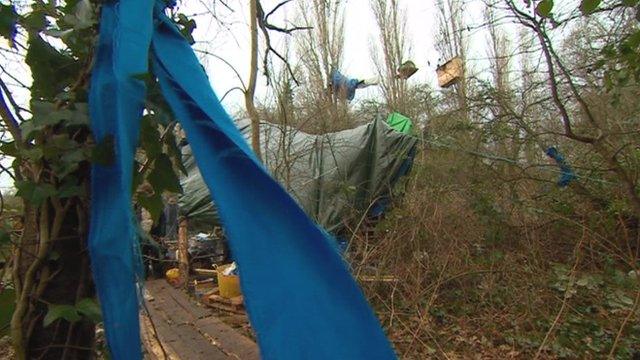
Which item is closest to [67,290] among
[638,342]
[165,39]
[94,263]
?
[94,263]

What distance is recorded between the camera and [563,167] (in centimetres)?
561

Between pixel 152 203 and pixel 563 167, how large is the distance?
5466 mm

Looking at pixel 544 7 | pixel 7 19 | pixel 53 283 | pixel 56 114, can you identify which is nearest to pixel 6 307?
pixel 53 283

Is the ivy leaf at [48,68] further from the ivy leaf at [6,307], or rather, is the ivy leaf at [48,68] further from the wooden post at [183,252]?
the wooden post at [183,252]

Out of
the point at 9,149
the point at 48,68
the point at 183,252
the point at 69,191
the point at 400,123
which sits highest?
the point at 400,123

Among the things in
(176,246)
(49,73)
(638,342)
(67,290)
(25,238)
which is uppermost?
(49,73)

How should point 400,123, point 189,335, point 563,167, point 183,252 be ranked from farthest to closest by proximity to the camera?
1. point 400,123
2. point 183,252
3. point 563,167
4. point 189,335

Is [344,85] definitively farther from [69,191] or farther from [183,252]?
[69,191]

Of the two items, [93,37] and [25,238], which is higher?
[93,37]

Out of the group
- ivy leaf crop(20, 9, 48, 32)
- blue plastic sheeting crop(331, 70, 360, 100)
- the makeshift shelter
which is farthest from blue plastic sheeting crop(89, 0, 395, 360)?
blue plastic sheeting crop(331, 70, 360, 100)

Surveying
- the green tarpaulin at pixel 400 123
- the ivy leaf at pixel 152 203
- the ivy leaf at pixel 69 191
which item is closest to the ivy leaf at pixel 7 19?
the ivy leaf at pixel 69 191

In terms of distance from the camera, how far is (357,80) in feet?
41.8

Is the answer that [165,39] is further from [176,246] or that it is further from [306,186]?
[176,246]

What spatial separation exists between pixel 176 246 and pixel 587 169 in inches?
256
